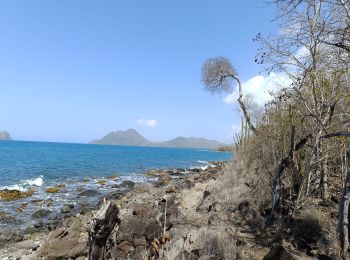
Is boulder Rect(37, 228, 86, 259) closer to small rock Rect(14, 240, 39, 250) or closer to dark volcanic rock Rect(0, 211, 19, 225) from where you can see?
small rock Rect(14, 240, 39, 250)

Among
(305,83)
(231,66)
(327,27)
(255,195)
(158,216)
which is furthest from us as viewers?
(231,66)

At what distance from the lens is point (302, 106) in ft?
30.1

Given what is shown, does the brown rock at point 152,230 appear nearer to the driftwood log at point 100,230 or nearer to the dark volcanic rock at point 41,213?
the driftwood log at point 100,230

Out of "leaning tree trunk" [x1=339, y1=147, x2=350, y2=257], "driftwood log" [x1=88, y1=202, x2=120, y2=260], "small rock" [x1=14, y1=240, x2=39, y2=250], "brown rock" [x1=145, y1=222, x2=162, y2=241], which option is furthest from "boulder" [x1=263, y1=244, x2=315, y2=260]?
"small rock" [x1=14, y1=240, x2=39, y2=250]

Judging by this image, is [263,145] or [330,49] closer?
[330,49]

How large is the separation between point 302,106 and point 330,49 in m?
2.13

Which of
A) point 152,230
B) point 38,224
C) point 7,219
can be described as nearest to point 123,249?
point 152,230

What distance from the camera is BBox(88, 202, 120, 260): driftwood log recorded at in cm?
416

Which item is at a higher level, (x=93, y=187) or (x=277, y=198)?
(x=277, y=198)

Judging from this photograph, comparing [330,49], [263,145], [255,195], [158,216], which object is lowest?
[158,216]

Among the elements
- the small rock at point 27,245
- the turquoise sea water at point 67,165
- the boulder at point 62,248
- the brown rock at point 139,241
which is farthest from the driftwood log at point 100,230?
the turquoise sea water at point 67,165

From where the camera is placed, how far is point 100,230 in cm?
416

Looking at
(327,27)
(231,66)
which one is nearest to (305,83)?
(327,27)

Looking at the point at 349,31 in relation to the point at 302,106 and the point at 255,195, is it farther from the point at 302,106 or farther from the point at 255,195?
the point at 255,195
